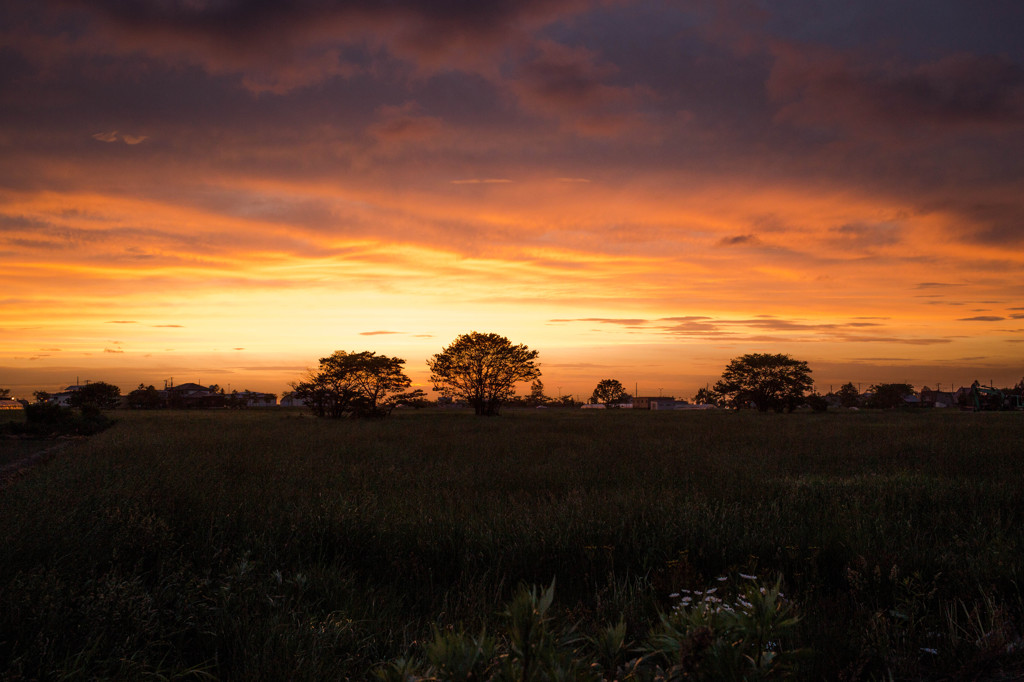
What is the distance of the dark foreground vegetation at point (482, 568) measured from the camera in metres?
3.17

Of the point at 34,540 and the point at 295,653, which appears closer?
the point at 295,653

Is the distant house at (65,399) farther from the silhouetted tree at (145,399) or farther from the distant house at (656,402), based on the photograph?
the distant house at (656,402)

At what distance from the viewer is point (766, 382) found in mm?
50531

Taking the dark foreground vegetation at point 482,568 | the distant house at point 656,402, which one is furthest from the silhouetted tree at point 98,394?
the distant house at point 656,402

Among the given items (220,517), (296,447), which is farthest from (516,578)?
(296,447)

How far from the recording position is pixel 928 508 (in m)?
7.87

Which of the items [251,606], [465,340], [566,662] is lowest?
[251,606]

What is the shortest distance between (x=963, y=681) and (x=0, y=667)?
5.14m

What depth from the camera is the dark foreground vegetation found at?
3166 mm

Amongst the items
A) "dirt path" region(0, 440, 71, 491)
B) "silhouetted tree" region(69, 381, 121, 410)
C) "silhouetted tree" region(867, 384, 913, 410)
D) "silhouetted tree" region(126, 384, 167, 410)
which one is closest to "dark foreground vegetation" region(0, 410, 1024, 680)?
"dirt path" region(0, 440, 71, 491)

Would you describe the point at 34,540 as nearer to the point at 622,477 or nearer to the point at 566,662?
the point at 566,662

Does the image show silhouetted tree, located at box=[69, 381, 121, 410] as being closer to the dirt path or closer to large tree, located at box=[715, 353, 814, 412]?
the dirt path

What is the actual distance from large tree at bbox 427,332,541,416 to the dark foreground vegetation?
3091 centimetres

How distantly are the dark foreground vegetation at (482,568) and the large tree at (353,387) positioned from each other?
2464cm
